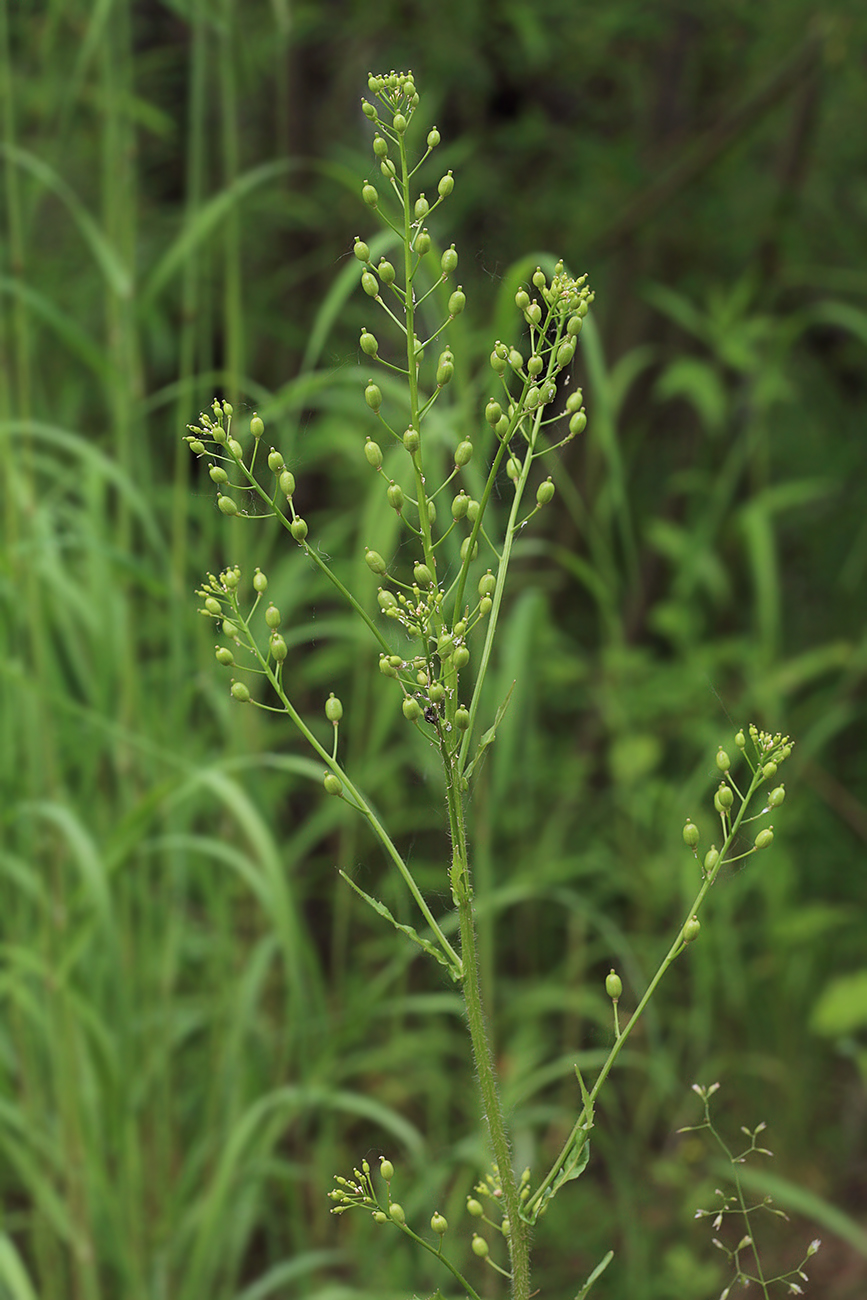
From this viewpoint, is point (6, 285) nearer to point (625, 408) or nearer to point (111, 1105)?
point (111, 1105)

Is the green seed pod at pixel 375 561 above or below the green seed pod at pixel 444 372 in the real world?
below

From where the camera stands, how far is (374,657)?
154 centimetres

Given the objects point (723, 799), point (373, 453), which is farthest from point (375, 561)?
point (723, 799)

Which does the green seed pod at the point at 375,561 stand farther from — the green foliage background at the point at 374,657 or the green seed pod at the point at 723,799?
the green foliage background at the point at 374,657

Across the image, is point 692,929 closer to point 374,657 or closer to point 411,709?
point 411,709

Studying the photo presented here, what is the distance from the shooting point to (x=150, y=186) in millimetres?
2482

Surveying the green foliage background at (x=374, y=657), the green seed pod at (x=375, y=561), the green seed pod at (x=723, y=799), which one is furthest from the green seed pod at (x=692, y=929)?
the green foliage background at (x=374, y=657)

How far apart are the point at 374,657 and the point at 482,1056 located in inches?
42.9

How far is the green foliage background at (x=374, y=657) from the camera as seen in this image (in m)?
1.30

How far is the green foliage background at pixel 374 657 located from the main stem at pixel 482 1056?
0.63 metres

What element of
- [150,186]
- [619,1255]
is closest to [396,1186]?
[619,1255]

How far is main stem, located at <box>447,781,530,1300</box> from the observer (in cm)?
45

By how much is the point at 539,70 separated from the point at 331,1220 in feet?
6.40

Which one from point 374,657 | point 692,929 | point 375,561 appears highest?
point 375,561
